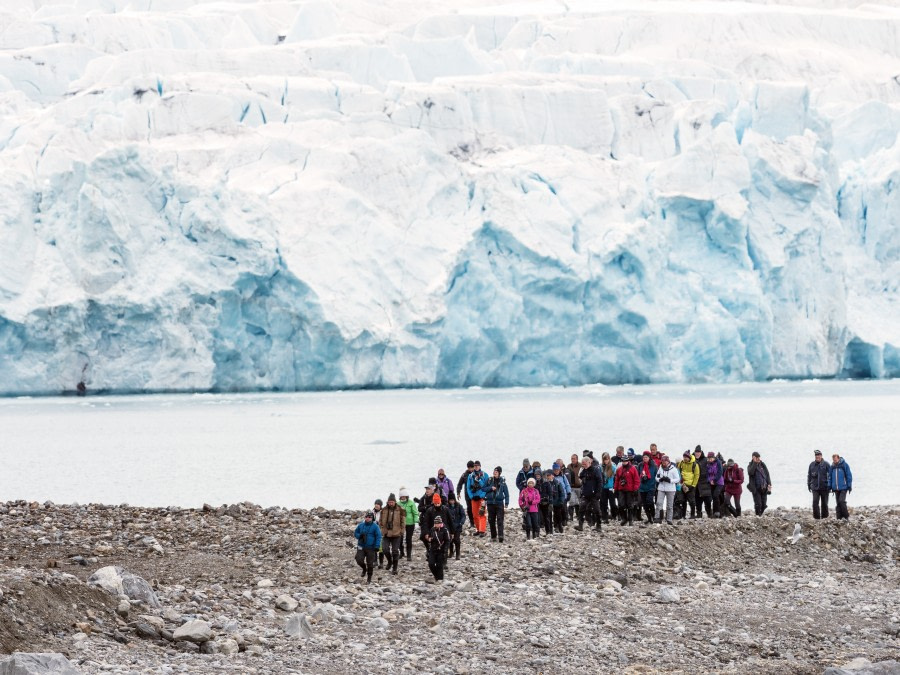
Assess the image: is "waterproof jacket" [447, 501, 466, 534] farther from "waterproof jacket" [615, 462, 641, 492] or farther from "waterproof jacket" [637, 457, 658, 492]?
"waterproof jacket" [637, 457, 658, 492]

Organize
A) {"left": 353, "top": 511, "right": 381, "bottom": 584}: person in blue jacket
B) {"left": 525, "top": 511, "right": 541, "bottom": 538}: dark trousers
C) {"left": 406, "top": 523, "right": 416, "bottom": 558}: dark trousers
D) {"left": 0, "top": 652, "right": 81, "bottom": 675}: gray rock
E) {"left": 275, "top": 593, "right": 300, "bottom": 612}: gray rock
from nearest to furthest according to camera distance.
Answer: {"left": 0, "top": 652, "right": 81, "bottom": 675}: gray rock < {"left": 275, "top": 593, "right": 300, "bottom": 612}: gray rock < {"left": 353, "top": 511, "right": 381, "bottom": 584}: person in blue jacket < {"left": 406, "top": 523, "right": 416, "bottom": 558}: dark trousers < {"left": 525, "top": 511, "right": 541, "bottom": 538}: dark trousers

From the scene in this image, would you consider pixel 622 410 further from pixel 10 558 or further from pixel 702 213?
pixel 10 558

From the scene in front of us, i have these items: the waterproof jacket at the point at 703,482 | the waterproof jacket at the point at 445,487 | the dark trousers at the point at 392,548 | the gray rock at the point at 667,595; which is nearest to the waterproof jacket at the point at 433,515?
the dark trousers at the point at 392,548

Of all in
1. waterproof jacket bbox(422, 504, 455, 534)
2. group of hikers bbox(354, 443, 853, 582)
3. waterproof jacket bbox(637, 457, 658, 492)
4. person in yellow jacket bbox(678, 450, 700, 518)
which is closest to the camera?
waterproof jacket bbox(422, 504, 455, 534)

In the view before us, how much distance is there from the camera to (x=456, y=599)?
9203 mm

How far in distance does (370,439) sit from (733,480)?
17889 millimetres

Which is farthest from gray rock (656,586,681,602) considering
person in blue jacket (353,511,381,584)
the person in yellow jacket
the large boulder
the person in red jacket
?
the large boulder

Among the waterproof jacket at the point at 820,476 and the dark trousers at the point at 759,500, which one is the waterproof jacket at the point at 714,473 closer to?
the dark trousers at the point at 759,500

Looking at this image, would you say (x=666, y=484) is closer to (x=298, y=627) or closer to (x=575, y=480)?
(x=575, y=480)

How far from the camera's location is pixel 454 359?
37438 mm

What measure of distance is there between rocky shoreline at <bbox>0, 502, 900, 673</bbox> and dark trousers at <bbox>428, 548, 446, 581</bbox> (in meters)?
0.09

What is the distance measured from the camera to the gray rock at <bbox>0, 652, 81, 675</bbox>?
592 cm

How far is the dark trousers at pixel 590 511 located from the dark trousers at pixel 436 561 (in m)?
2.63

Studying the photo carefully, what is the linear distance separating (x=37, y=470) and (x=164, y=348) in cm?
1048
